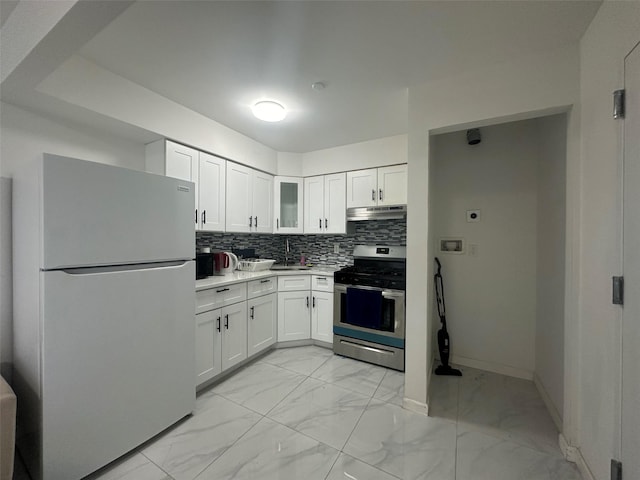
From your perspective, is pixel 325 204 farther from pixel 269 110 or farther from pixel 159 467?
pixel 159 467

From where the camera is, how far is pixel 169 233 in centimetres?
173

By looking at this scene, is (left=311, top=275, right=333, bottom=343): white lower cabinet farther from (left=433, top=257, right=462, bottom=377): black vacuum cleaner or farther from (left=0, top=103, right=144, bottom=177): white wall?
(left=0, top=103, right=144, bottom=177): white wall

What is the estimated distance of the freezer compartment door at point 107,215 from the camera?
1.25m

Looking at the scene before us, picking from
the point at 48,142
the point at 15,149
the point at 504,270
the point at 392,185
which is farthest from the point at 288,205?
the point at 504,270

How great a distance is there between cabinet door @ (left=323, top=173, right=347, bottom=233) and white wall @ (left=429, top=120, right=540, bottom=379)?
1070 millimetres

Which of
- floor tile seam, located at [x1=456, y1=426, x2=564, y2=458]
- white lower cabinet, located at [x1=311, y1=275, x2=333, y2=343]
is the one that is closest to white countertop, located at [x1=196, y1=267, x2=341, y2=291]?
white lower cabinet, located at [x1=311, y1=275, x2=333, y2=343]

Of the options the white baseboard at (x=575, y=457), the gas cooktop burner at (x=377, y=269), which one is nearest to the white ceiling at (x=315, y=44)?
the gas cooktop burner at (x=377, y=269)

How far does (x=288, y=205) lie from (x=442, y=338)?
2.43 metres

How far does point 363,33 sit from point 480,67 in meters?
0.90

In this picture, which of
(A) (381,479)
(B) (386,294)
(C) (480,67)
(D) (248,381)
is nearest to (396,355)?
(B) (386,294)

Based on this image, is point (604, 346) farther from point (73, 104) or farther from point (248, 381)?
point (73, 104)

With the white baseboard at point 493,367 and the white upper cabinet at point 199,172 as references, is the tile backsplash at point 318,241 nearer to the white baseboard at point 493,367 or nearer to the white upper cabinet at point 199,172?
the white upper cabinet at point 199,172

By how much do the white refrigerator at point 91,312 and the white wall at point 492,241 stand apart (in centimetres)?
224

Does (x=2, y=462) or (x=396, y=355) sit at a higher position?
(x=2, y=462)
